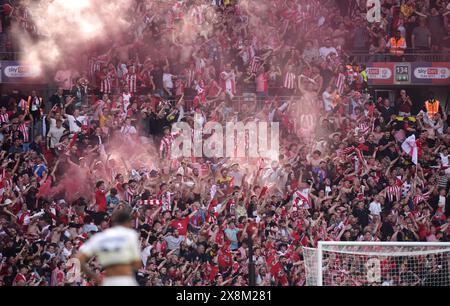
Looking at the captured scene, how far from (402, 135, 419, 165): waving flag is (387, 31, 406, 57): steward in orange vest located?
2683 mm

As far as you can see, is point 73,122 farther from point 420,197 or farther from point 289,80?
point 420,197

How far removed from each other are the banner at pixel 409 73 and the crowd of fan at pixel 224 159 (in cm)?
45

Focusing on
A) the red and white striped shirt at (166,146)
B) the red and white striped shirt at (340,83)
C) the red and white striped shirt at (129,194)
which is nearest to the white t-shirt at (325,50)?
the red and white striped shirt at (340,83)

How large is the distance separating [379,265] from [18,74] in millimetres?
8969

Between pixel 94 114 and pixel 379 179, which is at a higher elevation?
pixel 94 114

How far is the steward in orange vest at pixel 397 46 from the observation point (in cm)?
2048

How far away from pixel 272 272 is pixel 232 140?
12.1 feet

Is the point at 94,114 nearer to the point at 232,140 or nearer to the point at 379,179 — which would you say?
the point at 232,140

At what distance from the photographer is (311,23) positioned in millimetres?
20594

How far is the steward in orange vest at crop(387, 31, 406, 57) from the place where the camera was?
2048 cm

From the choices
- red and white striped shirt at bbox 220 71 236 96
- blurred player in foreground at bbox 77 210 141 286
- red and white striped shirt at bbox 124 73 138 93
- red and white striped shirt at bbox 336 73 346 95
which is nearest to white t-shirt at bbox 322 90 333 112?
red and white striped shirt at bbox 336 73 346 95

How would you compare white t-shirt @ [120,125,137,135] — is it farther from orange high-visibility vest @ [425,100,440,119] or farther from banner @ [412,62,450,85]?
banner @ [412,62,450,85]

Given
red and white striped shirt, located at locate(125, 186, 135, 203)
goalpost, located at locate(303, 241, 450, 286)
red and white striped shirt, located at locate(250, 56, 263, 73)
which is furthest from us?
red and white striped shirt, located at locate(250, 56, 263, 73)
